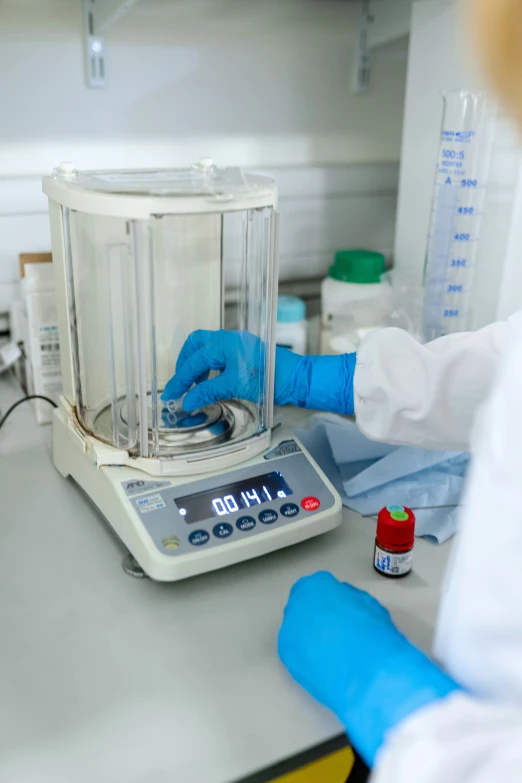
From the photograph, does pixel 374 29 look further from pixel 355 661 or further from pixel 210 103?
pixel 355 661

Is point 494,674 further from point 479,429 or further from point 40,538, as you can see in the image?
point 40,538

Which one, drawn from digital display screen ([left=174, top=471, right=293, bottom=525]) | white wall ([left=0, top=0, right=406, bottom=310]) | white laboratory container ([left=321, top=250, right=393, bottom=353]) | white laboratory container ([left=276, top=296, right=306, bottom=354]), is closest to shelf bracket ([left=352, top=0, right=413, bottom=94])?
white wall ([left=0, top=0, right=406, bottom=310])

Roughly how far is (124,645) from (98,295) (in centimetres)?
44

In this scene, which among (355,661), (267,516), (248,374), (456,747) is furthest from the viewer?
(248,374)

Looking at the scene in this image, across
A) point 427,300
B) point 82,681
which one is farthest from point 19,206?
point 82,681

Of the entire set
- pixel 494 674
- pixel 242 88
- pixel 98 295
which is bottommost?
pixel 494 674

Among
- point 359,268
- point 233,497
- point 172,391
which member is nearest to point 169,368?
point 172,391

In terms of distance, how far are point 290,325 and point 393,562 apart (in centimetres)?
53

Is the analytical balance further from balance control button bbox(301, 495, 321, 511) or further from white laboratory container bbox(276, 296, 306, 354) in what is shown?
white laboratory container bbox(276, 296, 306, 354)

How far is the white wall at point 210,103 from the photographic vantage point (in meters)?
1.17

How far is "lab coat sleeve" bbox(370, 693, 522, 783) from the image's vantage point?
1.45 feet

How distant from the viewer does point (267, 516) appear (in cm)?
81

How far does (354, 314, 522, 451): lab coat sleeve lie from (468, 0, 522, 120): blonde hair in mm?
394

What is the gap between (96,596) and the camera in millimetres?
762
